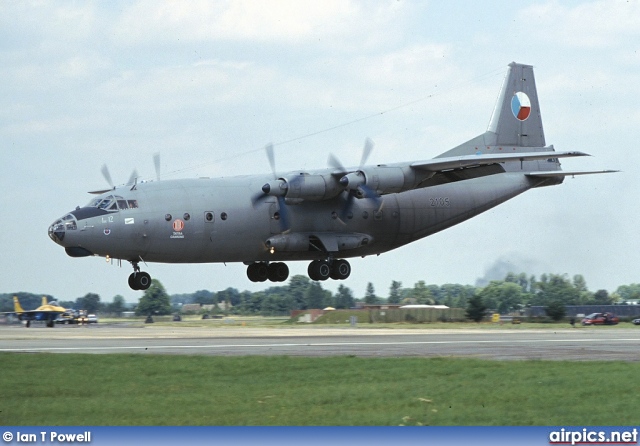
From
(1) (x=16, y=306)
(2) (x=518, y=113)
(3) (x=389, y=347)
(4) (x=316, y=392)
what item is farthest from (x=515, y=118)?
(1) (x=16, y=306)

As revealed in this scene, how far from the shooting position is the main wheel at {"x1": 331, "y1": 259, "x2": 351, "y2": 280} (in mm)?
47469

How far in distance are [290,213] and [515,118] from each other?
16503mm

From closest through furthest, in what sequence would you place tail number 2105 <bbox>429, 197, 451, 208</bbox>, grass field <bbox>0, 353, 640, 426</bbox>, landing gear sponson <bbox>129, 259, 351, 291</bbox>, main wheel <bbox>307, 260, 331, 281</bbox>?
grass field <bbox>0, 353, 640, 426</bbox> → landing gear sponson <bbox>129, 259, 351, 291</bbox> → main wheel <bbox>307, 260, 331, 281</bbox> → tail number 2105 <bbox>429, 197, 451, 208</bbox>

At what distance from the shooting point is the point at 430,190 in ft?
165

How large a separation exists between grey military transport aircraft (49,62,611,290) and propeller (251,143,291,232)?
5 centimetres

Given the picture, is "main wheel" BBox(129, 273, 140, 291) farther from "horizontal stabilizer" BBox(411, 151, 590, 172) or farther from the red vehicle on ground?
the red vehicle on ground

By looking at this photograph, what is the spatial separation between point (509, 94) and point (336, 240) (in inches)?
604

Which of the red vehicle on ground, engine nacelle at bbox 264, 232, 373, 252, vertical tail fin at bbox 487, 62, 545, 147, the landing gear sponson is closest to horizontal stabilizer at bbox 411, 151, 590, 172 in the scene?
engine nacelle at bbox 264, 232, 373, 252

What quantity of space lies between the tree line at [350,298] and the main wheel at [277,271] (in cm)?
1687

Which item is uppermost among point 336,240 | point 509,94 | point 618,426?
point 509,94

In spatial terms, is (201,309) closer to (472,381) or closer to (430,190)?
(430,190)

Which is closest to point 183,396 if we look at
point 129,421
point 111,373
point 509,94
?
point 129,421

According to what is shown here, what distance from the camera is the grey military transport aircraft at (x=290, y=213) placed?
41.9 meters

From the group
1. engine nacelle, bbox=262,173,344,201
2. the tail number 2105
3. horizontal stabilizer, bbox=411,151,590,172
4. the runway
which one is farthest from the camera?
the tail number 2105
